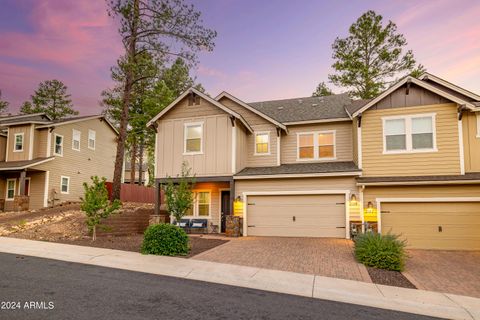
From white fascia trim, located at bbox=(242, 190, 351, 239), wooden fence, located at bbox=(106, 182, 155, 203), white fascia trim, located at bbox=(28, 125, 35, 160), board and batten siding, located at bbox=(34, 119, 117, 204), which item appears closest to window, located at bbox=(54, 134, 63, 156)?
board and batten siding, located at bbox=(34, 119, 117, 204)

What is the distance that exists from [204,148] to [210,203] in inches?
131

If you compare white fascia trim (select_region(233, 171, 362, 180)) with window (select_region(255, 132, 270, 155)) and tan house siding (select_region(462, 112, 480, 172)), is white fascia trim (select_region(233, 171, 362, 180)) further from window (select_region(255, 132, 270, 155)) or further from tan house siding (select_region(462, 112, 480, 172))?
tan house siding (select_region(462, 112, 480, 172))

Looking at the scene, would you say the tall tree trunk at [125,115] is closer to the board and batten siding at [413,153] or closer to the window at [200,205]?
the window at [200,205]

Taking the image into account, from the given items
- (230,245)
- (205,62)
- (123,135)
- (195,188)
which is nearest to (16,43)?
(123,135)

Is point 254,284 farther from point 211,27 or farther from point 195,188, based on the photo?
point 211,27

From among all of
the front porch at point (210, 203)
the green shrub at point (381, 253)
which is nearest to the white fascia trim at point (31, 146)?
the front porch at point (210, 203)

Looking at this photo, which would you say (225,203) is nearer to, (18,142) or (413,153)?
(413,153)

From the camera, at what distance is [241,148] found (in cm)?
1827

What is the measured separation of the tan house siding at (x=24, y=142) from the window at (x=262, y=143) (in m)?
17.7

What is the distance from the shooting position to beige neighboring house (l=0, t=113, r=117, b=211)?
24000 millimetres

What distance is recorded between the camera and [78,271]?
827 cm

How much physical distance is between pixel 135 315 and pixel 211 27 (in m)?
19.0

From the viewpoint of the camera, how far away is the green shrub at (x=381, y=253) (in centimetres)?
998

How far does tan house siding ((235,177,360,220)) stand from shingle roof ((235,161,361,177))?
43cm
